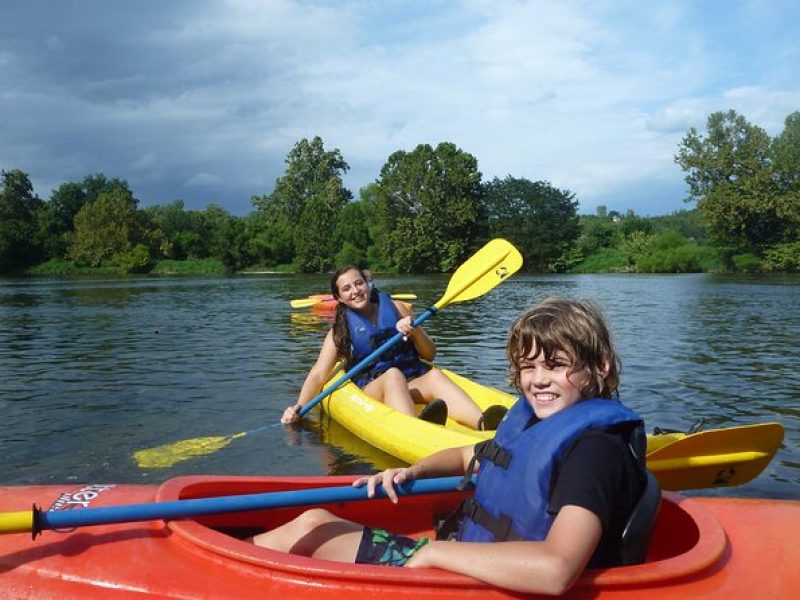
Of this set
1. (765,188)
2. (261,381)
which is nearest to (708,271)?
(765,188)

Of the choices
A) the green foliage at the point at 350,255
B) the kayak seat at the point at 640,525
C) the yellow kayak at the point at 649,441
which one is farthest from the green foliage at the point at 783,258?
the kayak seat at the point at 640,525

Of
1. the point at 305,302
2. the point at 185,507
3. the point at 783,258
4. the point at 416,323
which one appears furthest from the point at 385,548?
the point at 783,258

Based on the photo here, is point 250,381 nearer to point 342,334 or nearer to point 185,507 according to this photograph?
point 342,334

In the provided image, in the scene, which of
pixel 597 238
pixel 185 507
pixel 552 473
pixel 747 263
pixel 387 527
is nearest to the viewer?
pixel 552 473

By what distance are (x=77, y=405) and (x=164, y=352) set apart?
3.10m

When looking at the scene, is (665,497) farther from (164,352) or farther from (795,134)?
(795,134)

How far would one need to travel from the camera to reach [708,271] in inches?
1481

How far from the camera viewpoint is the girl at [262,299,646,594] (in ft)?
5.37

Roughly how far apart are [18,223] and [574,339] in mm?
57586

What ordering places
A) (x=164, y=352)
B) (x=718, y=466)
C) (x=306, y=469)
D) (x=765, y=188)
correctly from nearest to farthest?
(x=718, y=466) < (x=306, y=469) < (x=164, y=352) < (x=765, y=188)

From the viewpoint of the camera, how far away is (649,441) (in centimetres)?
332

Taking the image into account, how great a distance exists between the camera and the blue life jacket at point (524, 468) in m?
1.73

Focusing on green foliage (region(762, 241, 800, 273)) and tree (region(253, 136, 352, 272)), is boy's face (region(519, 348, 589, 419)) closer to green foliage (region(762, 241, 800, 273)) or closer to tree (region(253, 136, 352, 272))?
green foliage (region(762, 241, 800, 273))

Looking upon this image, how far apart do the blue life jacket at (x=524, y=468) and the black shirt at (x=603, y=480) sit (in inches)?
1.1
